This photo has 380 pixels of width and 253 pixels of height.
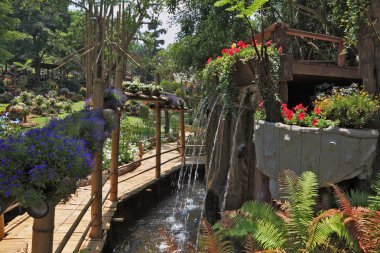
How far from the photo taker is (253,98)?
6441 millimetres

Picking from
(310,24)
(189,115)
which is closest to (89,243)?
(310,24)

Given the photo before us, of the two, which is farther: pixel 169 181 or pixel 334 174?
pixel 169 181

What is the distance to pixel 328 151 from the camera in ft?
13.4

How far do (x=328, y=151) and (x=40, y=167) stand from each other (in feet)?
10.1

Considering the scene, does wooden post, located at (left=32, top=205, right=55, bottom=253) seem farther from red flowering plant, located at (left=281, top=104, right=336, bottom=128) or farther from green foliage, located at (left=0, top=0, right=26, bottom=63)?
green foliage, located at (left=0, top=0, right=26, bottom=63)

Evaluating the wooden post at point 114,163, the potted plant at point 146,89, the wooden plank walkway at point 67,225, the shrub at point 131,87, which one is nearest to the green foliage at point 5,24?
the potted plant at point 146,89

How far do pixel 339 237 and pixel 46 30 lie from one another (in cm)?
3308

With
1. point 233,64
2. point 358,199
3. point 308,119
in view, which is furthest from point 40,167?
point 233,64

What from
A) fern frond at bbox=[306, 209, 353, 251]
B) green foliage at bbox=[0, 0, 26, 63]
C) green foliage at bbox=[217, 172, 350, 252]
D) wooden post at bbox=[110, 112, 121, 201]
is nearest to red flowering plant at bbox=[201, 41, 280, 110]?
wooden post at bbox=[110, 112, 121, 201]

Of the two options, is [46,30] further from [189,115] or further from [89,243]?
[89,243]

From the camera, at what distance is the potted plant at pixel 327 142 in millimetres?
4082

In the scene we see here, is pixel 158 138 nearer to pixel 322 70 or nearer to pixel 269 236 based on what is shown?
pixel 322 70

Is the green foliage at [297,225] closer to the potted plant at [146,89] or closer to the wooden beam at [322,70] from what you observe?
the wooden beam at [322,70]

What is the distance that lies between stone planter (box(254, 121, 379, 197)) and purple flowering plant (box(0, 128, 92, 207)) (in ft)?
8.38
